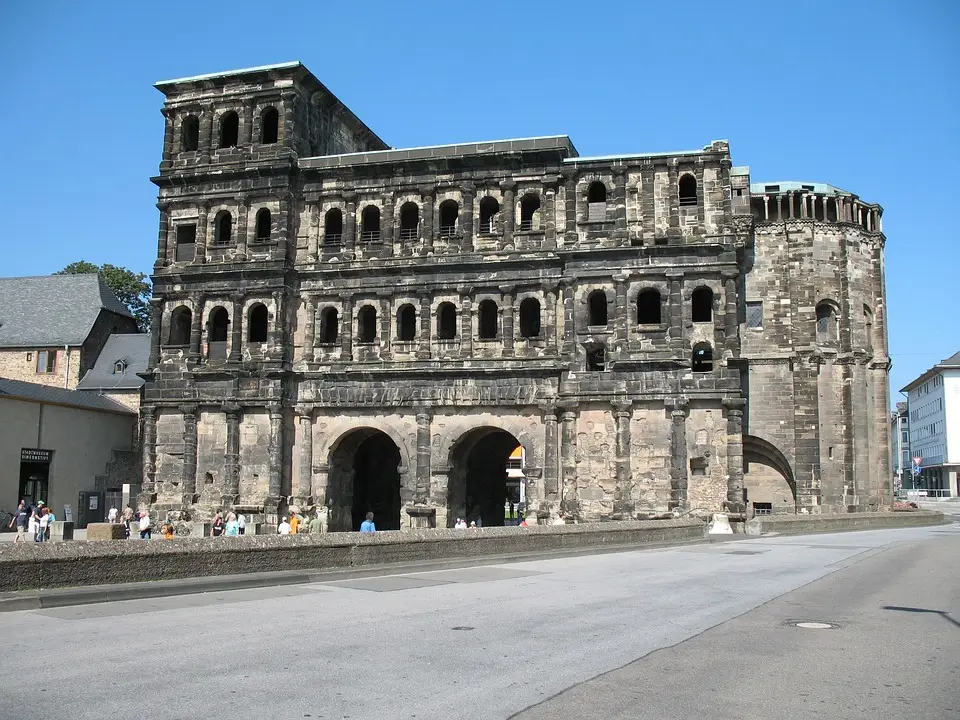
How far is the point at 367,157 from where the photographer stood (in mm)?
41469

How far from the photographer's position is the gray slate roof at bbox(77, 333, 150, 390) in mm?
53906

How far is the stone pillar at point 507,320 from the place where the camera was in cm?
3931

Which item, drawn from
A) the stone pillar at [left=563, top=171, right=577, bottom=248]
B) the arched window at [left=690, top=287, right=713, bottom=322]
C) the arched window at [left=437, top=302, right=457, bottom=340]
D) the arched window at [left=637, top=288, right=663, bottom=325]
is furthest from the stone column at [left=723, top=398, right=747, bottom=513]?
the arched window at [left=437, top=302, right=457, bottom=340]

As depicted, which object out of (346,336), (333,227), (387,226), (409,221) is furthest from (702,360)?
(333,227)

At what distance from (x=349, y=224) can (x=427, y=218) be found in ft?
11.2

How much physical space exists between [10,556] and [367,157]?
1187 inches

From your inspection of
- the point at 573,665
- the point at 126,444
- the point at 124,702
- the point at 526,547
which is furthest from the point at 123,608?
the point at 126,444

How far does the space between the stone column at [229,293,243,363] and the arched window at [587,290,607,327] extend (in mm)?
14705

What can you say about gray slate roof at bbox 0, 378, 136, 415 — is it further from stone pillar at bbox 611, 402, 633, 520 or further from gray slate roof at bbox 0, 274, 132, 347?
stone pillar at bbox 611, 402, 633, 520

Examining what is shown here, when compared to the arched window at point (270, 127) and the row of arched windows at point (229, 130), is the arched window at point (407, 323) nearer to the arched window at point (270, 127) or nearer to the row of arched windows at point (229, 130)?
the row of arched windows at point (229, 130)

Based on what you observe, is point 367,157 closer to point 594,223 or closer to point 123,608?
point 594,223

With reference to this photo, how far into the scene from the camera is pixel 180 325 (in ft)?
141

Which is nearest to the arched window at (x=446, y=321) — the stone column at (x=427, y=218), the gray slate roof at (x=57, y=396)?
the stone column at (x=427, y=218)

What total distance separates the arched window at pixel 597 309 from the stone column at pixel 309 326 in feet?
38.1
